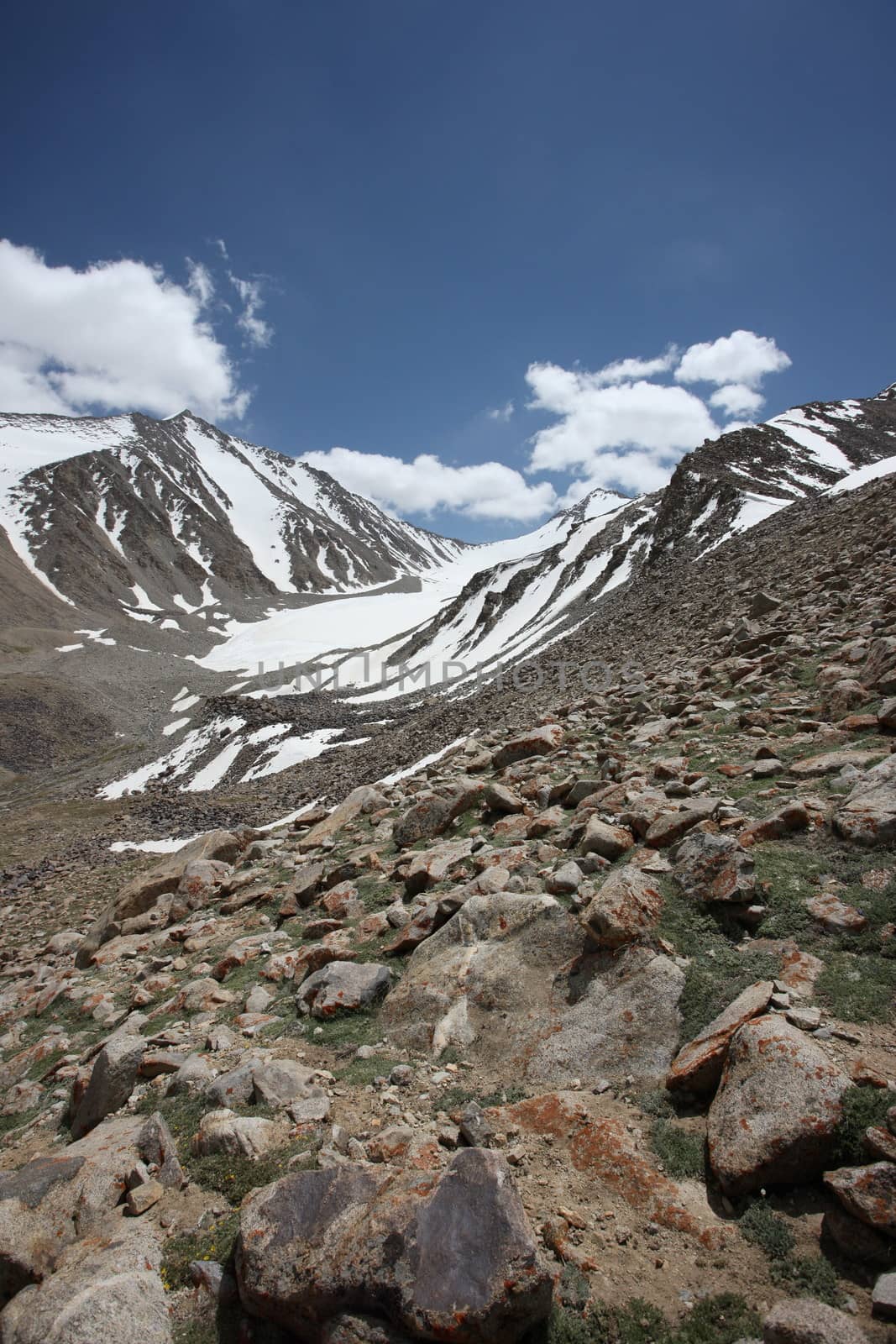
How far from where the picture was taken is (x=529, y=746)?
43.4 feet

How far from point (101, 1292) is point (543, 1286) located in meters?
2.73

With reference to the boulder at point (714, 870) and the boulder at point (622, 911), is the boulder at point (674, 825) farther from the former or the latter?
the boulder at point (622, 911)

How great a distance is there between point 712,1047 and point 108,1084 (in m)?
5.93

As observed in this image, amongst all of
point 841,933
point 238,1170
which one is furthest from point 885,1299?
point 238,1170

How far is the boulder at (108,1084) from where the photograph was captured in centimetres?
629

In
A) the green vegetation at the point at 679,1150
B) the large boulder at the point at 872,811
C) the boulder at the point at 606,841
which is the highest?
the large boulder at the point at 872,811

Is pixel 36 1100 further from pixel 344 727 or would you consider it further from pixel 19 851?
pixel 344 727

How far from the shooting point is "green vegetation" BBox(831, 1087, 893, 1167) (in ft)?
11.8

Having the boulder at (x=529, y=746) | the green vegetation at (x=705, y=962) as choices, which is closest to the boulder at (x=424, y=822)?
the boulder at (x=529, y=746)

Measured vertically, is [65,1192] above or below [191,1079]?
above

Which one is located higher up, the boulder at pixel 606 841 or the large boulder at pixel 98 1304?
the boulder at pixel 606 841

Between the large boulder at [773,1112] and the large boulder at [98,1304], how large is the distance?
362 cm

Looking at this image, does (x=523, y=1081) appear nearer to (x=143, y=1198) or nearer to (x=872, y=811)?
(x=143, y=1198)

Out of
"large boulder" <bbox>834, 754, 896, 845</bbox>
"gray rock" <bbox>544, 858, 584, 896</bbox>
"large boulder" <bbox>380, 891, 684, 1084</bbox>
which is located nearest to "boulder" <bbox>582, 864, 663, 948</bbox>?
"large boulder" <bbox>380, 891, 684, 1084</bbox>
